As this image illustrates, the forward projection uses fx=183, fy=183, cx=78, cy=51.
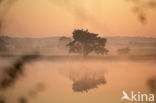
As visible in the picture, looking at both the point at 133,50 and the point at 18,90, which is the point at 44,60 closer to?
the point at 18,90

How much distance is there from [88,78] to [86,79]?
0.05 ft

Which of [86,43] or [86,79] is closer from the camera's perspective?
[86,79]

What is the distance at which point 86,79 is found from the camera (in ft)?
4.00

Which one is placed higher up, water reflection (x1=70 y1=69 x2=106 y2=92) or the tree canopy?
the tree canopy

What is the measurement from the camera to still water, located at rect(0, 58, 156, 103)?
1104 mm

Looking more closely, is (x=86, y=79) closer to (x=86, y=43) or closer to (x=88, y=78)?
(x=88, y=78)

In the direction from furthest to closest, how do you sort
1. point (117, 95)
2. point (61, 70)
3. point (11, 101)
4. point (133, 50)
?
point (133, 50) < point (61, 70) < point (117, 95) < point (11, 101)

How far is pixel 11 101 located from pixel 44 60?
34cm

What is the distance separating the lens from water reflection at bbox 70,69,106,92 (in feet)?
3.82

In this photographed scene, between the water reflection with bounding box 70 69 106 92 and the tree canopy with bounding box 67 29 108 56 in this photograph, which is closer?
the water reflection with bounding box 70 69 106 92

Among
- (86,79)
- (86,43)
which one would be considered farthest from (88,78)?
(86,43)

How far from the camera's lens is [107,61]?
129cm

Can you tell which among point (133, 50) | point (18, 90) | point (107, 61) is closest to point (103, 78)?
point (107, 61)

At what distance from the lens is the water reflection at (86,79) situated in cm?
116
